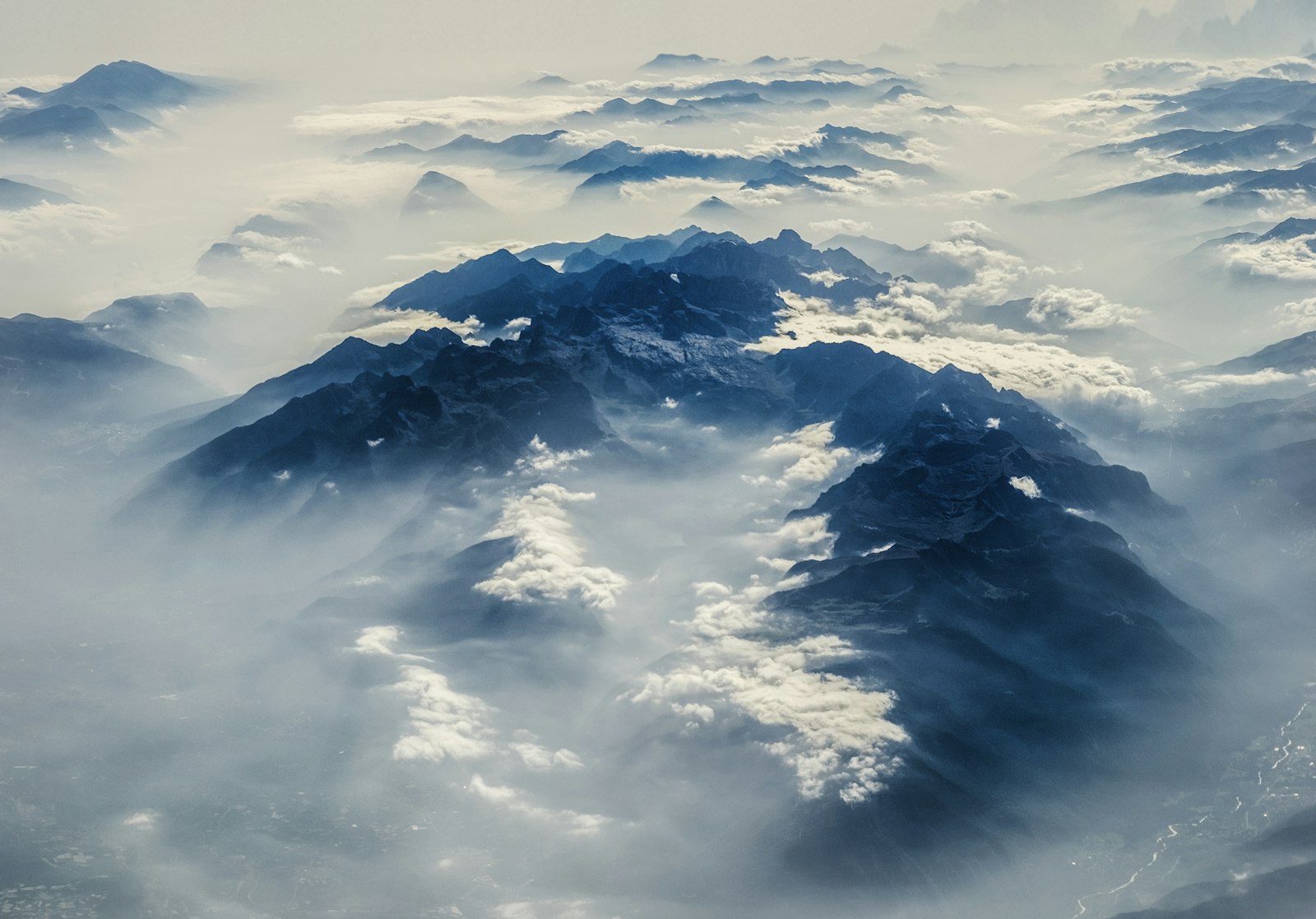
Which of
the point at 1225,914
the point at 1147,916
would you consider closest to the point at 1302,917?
the point at 1225,914

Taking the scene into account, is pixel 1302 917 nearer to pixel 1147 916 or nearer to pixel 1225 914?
pixel 1225 914
